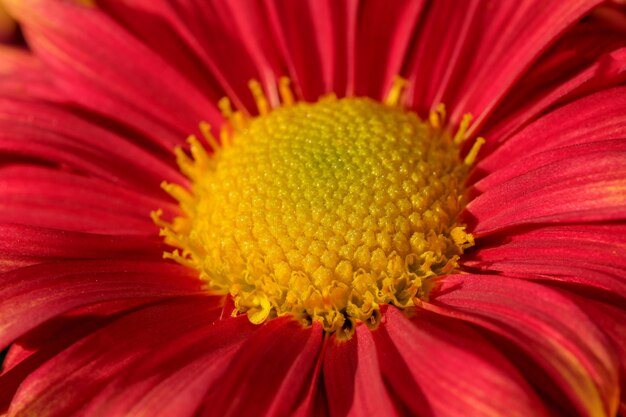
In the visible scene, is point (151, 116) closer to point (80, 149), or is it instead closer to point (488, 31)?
point (80, 149)

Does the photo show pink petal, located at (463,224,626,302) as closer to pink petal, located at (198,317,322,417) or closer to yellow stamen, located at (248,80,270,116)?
pink petal, located at (198,317,322,417)

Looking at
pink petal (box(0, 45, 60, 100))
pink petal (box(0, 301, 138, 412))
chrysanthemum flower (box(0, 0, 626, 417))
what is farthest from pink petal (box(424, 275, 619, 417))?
pink petal (box(0, 45, 60, 100))

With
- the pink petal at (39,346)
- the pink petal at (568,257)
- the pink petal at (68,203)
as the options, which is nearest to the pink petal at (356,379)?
the pink petal at (568,257)

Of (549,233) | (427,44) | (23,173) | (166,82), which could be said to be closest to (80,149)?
(23,173)

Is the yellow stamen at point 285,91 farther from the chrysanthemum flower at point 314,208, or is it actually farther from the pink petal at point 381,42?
the pink petal at point 381,42

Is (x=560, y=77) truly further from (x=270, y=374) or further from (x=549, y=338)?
(x=270, y=374)

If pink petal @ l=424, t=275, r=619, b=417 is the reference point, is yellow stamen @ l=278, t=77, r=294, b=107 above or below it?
above

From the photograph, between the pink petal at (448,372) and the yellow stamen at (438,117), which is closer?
the pink petal at (448,372)
